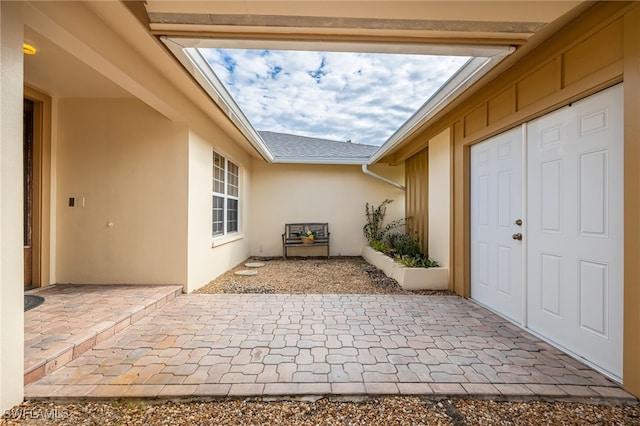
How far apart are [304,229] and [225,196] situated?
2472mm

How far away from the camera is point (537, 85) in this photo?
2.68m

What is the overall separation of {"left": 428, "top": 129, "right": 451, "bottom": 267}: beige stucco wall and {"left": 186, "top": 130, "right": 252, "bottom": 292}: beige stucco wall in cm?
377

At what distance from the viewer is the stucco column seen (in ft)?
5.16

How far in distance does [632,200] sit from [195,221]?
177 inches

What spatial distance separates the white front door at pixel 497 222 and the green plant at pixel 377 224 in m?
3.65

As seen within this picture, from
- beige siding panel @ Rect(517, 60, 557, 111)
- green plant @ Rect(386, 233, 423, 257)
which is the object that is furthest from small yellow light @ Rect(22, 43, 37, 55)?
green plant @ Rect(386, 233, 423, 257)

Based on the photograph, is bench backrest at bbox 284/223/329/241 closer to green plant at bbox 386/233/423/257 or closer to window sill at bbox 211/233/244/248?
window sill at bbox 211/233/244/248

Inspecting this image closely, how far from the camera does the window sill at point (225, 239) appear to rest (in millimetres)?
4961

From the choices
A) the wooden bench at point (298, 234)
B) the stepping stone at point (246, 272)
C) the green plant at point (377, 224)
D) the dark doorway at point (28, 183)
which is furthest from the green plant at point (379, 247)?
the dark doorway at point (28, 183)

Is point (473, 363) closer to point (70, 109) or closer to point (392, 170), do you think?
point (70, 109)

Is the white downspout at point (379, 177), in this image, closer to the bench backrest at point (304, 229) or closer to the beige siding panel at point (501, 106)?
the bench backrest at point (304, 229)

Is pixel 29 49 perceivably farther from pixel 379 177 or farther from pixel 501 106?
pixel 379 177

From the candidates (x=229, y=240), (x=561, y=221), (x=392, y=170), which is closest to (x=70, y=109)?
(x=229, y=240)

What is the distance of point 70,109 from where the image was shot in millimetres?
3885
